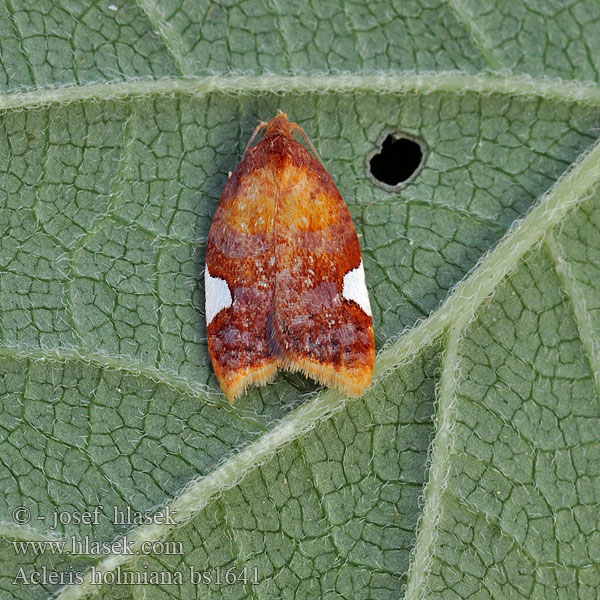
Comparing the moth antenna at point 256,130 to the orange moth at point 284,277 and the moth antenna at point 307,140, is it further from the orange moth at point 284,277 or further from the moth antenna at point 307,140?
the moth antenna at point 307,140

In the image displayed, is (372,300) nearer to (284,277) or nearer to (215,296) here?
(284,277)

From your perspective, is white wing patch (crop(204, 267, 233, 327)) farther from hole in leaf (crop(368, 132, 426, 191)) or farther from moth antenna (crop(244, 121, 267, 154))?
hole in leaf (crop(368, 132, 426, 191))

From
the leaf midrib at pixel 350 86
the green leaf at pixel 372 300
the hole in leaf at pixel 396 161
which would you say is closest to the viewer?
the green leaf at pixel 372 300

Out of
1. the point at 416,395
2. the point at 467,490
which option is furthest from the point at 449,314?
the point at 467,490

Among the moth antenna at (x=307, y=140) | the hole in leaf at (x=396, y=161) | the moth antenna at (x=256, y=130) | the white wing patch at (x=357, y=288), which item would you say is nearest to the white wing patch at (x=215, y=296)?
the white wing patch at (x=357, y=288)

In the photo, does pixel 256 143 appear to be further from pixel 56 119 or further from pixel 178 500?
pixel 178 500

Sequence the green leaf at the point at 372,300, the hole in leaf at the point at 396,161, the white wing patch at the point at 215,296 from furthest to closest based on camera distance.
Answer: the hole in leaf at the point at 396,161 < the white wing patch at the point at 215,296 < the green leaf at the point at 372,300
